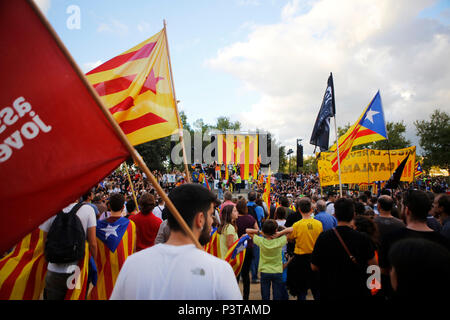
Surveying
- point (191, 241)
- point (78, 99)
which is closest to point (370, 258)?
point (191, 241)

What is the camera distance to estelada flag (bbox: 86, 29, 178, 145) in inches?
167

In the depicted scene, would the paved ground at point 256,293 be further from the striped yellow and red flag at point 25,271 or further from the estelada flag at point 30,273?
the striped yellow and red flag at point 25,271

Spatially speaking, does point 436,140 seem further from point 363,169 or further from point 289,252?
point 289,252

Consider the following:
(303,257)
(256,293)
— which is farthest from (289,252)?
(256,293)

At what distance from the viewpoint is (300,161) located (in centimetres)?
3550

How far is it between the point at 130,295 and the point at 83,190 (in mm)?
850

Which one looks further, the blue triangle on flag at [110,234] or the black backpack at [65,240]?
the blue triangle on flag at [110,234]

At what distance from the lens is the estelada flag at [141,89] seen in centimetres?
424

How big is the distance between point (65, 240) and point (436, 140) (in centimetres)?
4274

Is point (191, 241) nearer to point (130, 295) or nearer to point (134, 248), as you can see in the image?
point (130, 295)

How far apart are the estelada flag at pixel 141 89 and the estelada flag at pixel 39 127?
7.69ft

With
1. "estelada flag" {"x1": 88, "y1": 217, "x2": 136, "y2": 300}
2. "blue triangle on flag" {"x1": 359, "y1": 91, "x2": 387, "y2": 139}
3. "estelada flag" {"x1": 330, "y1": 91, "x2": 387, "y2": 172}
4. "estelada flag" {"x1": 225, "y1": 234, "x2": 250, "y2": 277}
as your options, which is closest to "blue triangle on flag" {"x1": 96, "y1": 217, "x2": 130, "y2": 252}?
"estelada flag" {"x1": 88, "y1": 217, "x2": 136, "y2": 300}

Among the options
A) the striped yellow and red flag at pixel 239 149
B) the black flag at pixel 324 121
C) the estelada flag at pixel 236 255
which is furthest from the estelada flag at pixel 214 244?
the striped yellow and red flag at pixel 239 149

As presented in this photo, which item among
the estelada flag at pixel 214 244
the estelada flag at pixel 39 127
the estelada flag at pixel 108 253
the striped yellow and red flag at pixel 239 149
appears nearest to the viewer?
the estelada flag at pixel 39 127
